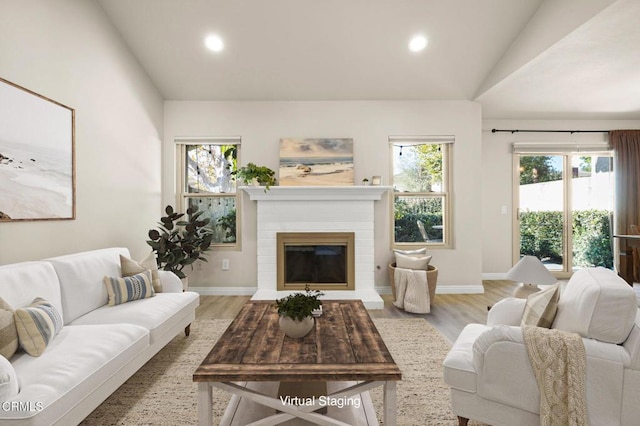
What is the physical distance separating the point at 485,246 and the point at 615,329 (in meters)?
4.01

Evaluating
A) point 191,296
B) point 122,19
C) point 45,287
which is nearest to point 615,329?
point 191,296

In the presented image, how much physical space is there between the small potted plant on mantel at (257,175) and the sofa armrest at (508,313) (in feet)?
9.36

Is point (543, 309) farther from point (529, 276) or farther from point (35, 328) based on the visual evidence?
point (35, 328)

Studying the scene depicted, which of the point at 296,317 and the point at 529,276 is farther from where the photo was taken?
the point at 529,276

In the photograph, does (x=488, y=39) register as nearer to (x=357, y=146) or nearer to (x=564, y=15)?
(x=564, y=15)

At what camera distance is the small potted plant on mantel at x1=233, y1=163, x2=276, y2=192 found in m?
4.12

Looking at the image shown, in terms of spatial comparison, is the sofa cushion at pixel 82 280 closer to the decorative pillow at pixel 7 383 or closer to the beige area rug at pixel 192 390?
the beige area rug at pixel 192 390

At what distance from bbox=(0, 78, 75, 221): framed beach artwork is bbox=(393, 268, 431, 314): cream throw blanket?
3408 mm

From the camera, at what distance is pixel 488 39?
144 inches

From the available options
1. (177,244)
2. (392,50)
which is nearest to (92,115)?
(177,244)

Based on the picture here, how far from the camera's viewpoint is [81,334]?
6.31 feet

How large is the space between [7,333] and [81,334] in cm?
36

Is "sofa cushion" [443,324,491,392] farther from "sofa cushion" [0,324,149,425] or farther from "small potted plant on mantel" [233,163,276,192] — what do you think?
"small potted plant on mantel" [233,163,276,192]

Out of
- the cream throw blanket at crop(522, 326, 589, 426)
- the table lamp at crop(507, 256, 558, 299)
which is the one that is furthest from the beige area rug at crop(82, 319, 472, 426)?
the table lamp at crop(507, 256, 558, 299)
